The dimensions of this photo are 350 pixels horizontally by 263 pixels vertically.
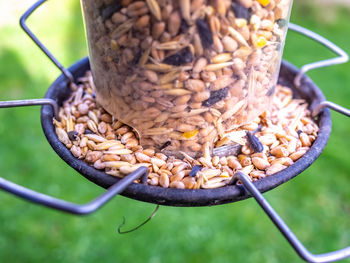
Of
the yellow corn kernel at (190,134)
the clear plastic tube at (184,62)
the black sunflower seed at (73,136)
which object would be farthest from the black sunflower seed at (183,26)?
the black sunflower seed at (73,136)

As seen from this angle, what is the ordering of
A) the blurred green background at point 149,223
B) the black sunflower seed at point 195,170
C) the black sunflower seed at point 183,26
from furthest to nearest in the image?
the blurred green background at point 149,223 < the black sunflower seed at point 195,170 < the black sunflower seed at point 183,26

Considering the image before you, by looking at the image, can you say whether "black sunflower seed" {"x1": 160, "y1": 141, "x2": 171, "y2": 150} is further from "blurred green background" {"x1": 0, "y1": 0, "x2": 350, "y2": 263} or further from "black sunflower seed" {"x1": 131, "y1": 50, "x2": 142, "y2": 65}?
"blurred green background" {"x1": 0, "y1": 0, "x2": 350, "y2": 263}

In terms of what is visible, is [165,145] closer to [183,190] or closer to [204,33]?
[183,190]

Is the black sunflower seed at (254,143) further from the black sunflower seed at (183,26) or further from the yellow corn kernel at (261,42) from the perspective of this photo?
the black sunflower seed at (183,26)

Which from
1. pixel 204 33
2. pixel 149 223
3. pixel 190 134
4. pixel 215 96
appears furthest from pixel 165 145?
pixel 149 223

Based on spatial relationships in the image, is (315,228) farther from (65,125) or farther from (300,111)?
(65,125)

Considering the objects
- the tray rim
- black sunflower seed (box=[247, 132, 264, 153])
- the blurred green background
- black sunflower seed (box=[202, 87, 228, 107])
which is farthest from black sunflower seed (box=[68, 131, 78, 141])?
the blurred green background

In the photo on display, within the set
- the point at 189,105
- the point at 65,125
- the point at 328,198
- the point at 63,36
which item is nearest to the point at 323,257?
the point at 189,105
